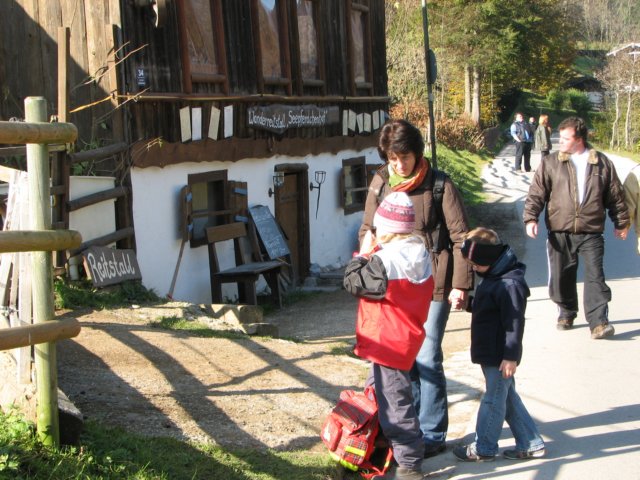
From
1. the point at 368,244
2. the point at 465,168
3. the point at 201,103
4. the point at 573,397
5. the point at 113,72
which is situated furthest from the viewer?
the point at 465,168

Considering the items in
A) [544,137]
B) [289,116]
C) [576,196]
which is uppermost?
[289,116]

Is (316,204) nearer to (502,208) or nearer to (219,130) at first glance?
(219,130)

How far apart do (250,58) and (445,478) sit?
926 cm

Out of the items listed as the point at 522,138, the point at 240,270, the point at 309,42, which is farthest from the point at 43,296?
the point at 522,138

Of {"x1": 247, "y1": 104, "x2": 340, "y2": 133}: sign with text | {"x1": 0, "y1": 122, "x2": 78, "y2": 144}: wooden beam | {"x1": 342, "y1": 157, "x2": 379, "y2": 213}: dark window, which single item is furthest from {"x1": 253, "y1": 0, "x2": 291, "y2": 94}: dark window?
{"x1": 0, "y1": 122, "x2": 78, "y2": 144}: wooden beam

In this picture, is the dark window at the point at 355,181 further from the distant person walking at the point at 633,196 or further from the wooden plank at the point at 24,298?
the wooden plank at the point at 24,298

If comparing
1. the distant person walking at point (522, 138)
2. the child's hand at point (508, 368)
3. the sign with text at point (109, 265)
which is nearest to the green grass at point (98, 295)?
the sign with text at point (109, 265)

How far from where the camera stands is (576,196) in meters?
8.41

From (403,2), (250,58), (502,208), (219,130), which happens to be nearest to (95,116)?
(219,130)

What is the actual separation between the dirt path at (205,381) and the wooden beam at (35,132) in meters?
1.67

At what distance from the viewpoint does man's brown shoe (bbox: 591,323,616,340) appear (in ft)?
27.6

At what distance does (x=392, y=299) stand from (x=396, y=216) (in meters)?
0.43

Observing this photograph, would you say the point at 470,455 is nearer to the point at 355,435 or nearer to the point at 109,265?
the point at 355,435

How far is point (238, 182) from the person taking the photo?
1310cm
